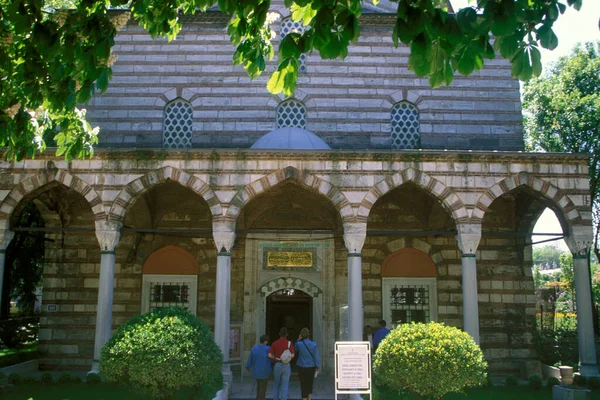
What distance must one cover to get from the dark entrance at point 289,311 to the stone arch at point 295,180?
155 inches

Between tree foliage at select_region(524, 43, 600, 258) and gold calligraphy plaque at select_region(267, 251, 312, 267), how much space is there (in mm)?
9859

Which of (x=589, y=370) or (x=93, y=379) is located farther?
(x=589, y=370)

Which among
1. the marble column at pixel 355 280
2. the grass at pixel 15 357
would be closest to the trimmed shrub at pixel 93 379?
the grass at pixel 15 357

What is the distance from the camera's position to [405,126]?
16.2 metres

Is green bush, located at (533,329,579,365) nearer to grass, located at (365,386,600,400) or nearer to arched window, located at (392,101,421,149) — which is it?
grass, located at (365,386,600,400)

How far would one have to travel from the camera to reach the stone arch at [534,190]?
12.9 m

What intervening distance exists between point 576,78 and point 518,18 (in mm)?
17823

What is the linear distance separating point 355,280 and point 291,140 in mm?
3848

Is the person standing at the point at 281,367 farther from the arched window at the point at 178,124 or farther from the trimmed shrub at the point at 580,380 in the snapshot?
the arched window at the point at 178,124

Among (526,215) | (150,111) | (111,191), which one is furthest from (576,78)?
(111,191)

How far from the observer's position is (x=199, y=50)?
16625 millimetres

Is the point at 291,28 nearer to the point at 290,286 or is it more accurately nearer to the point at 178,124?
the point at 178,124

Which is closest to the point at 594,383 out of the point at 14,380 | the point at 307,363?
the point at 307,363

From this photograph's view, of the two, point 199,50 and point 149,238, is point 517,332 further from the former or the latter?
point 199,50
